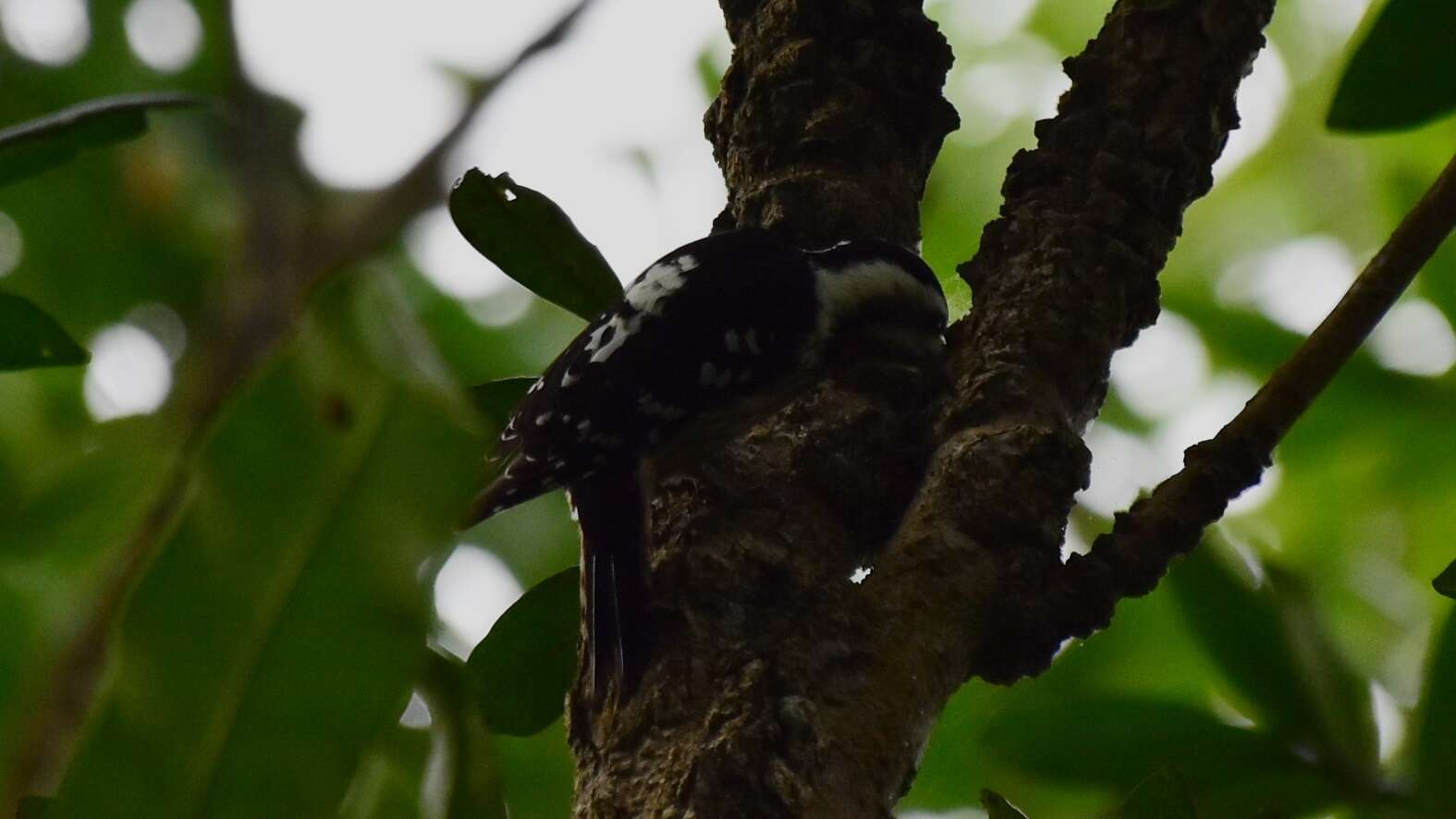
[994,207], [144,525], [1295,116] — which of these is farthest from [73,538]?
[1295,116]

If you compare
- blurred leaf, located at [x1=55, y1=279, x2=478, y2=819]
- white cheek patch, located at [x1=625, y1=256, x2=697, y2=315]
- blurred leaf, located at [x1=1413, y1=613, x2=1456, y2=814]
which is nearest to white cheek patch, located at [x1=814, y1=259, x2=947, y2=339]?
white cheek patch, located at [x1=625, y1=256, x2=697, y2=315]

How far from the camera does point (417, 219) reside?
367 centimetres

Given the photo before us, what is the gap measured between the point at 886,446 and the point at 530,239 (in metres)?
0.56

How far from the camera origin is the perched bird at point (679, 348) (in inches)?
82.0

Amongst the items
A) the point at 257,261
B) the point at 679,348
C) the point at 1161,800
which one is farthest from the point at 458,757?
the point at 257,261

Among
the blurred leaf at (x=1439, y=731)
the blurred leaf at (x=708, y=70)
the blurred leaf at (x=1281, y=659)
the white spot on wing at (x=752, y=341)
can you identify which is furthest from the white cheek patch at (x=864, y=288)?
the blurred leaf at (x=708, y=70)

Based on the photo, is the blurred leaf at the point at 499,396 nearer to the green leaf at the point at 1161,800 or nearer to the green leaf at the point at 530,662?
the green leaf at the point at 530,662

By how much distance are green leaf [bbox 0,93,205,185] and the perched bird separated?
631mm

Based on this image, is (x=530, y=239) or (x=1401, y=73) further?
(x=530, y=239)

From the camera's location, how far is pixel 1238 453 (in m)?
1.38

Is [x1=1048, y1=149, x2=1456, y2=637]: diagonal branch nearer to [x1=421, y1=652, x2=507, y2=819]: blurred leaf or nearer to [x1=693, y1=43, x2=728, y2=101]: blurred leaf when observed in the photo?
[x1=421, y1=652, x2=507, y2=819]: blurred leaf

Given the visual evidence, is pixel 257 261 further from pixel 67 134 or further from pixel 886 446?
pixel 886 446

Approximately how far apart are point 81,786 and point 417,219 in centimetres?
288

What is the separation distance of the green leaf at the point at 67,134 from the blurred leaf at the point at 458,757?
73cm
